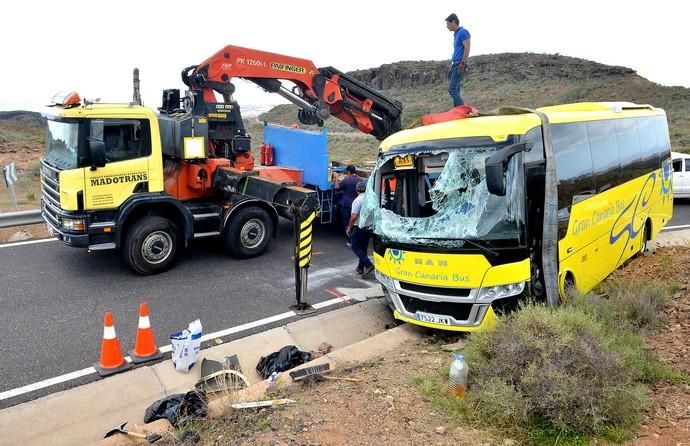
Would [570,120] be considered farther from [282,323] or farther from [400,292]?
[282,323]

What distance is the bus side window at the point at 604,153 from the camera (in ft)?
24.6

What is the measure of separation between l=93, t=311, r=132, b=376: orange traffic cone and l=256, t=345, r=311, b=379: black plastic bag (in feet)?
4.87

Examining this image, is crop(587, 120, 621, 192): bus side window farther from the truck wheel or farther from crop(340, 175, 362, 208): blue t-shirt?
the truck wheel

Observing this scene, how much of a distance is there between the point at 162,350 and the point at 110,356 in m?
0.65

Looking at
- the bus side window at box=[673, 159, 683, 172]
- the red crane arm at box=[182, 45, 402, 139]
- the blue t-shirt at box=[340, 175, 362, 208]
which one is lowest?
the blue t-shirt at box=[340, 175, 362, 208]

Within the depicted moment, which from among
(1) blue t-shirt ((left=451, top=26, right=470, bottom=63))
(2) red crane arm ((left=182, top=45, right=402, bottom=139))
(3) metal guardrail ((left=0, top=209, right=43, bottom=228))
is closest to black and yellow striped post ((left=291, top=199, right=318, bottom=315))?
(2) red crane arm ((left=182, top=45, right=402, bottom=139))

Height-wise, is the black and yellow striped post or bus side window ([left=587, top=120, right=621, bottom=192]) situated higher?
bus side window ([left=587, top=120, right=621, bottom=192])

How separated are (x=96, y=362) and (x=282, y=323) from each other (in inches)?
88.8

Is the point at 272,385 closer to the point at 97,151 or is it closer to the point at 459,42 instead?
the point at 97,151

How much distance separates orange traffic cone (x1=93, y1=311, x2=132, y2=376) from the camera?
5727 mm

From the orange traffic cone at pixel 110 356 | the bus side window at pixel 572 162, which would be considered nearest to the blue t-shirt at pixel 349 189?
the bus side window at pixel 572 162

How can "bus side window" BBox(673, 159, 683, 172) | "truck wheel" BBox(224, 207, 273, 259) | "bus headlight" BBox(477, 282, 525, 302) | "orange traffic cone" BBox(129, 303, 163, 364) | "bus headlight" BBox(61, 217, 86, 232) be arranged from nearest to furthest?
"bus headlight" BBox(477, 282, 525, 302)
"orange traffic cone" BBox(129, 303, 163, 364)
"bus headlight" BBox(61, 217, 86, 232)
"truck wheel" BBox(224, 207, 273, 259)
"bus side window" BBox(673, 159, 683, 172)

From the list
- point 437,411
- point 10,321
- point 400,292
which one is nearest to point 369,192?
point 400,292

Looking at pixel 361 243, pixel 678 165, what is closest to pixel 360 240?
pixel 361 243
